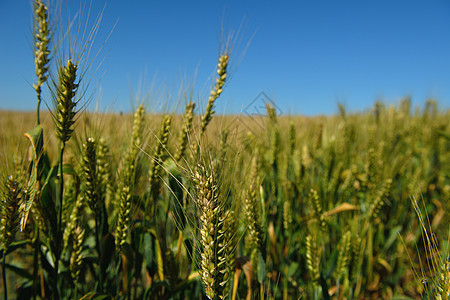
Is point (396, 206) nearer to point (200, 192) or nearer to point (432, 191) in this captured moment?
point (432, 191)

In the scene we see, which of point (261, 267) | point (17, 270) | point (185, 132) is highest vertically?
point (185, 132)

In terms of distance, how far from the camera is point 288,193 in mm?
1857

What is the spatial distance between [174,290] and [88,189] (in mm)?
545

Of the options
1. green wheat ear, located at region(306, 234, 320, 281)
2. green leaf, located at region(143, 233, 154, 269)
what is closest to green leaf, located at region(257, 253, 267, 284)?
green wheat ear, located at region(306, 234, 320, 281)

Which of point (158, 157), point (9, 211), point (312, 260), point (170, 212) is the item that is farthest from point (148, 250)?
point (312, 260)

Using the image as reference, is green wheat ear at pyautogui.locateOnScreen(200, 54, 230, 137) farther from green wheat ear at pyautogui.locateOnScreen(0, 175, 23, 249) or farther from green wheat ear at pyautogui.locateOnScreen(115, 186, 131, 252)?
green wheat ear at pyautogui.locateOnScreen(0, 175, 23, 249)

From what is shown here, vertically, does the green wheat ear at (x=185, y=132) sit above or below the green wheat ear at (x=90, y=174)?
above

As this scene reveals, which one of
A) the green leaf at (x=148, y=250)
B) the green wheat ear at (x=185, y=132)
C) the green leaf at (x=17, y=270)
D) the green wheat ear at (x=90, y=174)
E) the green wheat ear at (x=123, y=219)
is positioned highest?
the green wheat ear at (x=185, y=132)

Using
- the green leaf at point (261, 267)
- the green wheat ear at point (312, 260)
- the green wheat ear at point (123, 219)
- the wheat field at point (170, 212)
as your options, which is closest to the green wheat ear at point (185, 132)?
the wheat field at point (170, 212)

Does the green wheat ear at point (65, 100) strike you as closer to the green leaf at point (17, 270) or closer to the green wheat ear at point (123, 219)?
the green wheat ear at point (123, 219)

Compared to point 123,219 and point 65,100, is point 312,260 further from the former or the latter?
point 65,100

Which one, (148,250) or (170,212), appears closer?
(148,250)

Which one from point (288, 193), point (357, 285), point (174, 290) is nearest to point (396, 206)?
point (357, 285)

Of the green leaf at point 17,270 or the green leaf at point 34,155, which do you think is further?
the green leaf at point 17,270
